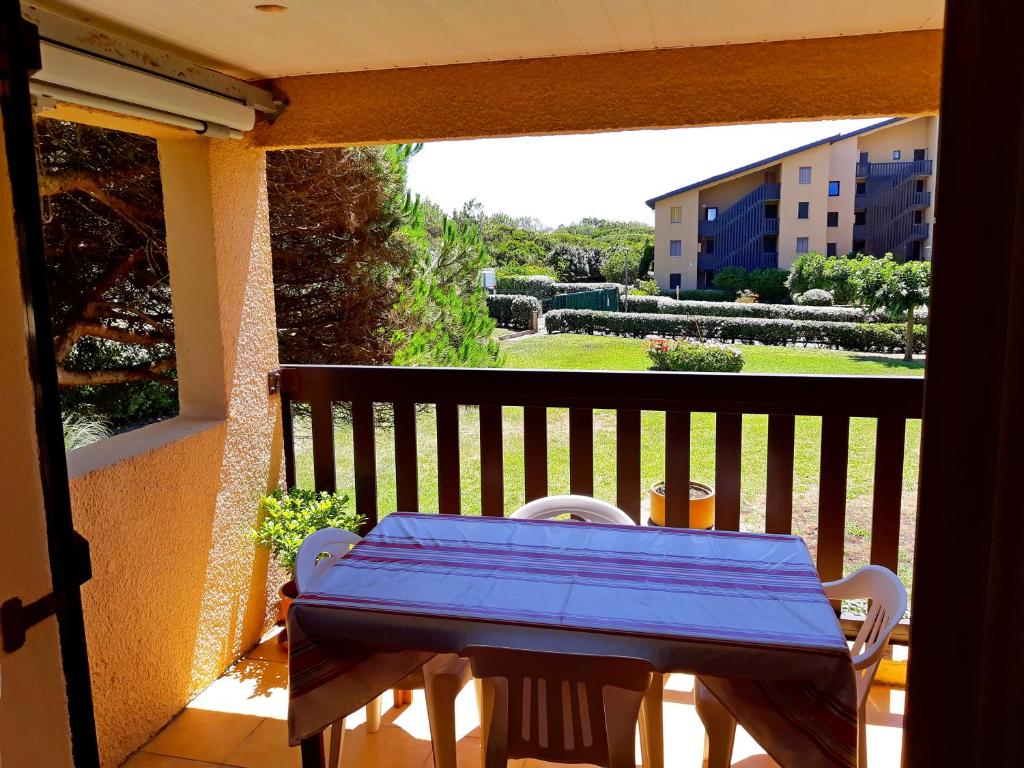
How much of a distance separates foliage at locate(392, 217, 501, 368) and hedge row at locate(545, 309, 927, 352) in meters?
7.05

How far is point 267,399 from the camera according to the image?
10.1ft

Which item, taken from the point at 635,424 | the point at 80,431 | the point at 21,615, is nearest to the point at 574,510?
the point at 635,424

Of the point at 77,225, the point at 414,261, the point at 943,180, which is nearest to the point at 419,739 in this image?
the point at 943,180

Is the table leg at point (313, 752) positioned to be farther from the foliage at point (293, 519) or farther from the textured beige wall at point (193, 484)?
the foliage at point (293, 519)

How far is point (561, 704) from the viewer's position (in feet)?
4.65

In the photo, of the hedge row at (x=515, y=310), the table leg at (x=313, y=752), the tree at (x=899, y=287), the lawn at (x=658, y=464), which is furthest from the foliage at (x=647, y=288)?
the table leg at (x=313, y=752)

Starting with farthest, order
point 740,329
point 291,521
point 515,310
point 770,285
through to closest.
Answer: point 770,285 → point 515,310 → point 740,329 → point 291,521

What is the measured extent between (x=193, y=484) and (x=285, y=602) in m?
0.69

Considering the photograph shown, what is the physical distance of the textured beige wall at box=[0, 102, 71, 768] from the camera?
71 centimetres

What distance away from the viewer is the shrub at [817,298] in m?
13.8

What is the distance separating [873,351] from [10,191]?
44.1 ft

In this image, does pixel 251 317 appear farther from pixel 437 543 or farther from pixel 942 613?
pixel 942 613

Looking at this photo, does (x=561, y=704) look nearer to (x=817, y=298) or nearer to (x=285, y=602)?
(x=285, y=602)

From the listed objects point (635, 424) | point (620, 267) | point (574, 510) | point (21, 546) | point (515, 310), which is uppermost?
point (620, 267)
